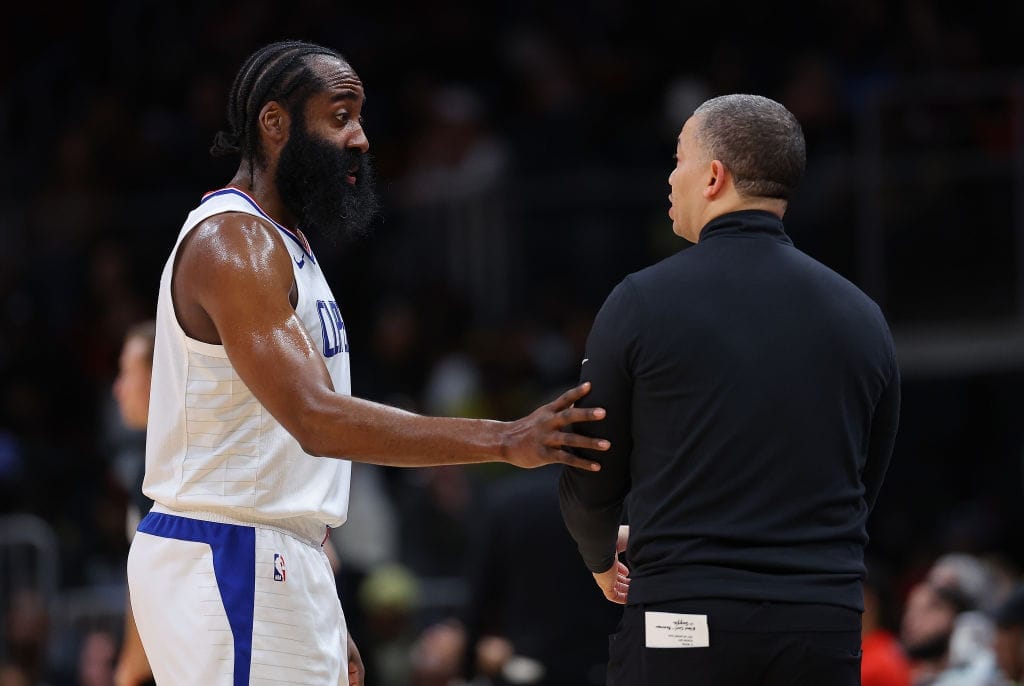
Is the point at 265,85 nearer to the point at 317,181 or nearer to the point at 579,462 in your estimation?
the point at 317,181

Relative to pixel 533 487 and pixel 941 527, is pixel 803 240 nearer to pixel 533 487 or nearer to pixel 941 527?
pixel 941 527

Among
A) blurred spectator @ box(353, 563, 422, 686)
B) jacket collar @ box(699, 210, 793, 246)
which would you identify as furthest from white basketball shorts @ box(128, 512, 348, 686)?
blurred spectator @ box(353, 563, 422, 686)

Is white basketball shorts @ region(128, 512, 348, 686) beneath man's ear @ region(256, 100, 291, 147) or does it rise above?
beneath

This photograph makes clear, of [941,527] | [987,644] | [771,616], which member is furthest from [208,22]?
[771,616]

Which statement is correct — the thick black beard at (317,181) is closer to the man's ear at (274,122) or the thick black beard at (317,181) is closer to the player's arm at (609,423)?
the man's ear at (274,122)

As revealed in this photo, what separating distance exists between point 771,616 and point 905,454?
9121mm

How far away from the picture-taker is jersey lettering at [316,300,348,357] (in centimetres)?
385

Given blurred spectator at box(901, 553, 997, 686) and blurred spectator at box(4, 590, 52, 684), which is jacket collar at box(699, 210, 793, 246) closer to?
blurred spectator at box(901, 553, 997, 686)

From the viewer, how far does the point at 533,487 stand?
562 cm

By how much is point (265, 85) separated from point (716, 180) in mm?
1176

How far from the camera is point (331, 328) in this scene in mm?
3873

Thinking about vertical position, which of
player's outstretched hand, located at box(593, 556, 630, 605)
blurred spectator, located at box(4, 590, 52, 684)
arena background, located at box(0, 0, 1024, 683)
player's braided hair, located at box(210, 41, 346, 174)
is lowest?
blurred spectator, located at box(4, 590, 52, 684)

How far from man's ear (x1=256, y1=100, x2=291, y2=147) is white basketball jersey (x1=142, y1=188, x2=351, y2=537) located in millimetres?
204

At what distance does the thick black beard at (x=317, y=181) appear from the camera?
3949mm
